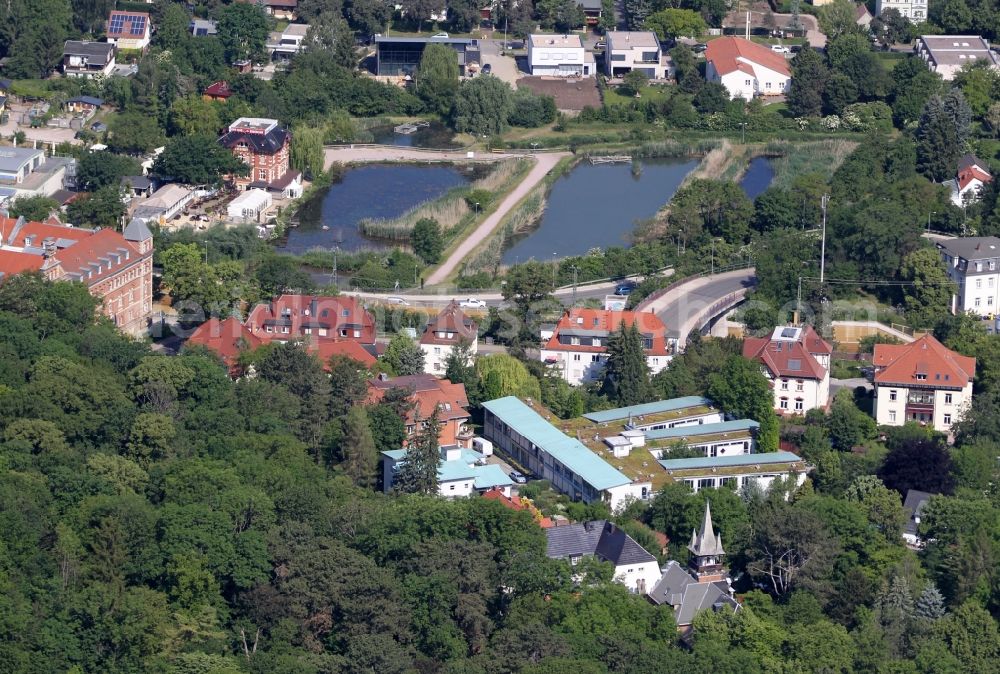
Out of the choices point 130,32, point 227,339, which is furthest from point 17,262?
point 130,32

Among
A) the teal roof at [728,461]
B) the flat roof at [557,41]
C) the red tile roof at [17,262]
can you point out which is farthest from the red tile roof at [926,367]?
the flat roof at [557,41]

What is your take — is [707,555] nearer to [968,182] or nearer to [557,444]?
[557,444]

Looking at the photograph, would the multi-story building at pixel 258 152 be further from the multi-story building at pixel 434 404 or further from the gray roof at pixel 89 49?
the multi-story building at pixel 434 404

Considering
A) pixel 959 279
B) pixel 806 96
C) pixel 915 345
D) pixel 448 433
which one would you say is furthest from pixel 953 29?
pixel 448 433

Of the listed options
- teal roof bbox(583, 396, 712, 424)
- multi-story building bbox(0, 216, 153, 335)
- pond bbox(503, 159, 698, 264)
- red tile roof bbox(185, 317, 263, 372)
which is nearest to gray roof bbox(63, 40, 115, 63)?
pond bbox(503, 159, 698, 264)

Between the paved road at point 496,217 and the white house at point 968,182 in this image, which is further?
the white house at point 968,182

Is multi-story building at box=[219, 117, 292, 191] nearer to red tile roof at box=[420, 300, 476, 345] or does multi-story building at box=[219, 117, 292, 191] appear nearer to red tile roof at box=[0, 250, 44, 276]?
red tile roof at box=[0, 250, 44, 276]
